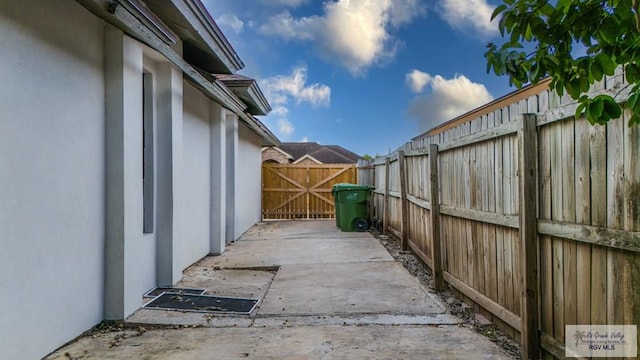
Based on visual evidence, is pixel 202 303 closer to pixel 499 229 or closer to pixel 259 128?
pixel 499 229

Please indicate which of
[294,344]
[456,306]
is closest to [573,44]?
[294,344]

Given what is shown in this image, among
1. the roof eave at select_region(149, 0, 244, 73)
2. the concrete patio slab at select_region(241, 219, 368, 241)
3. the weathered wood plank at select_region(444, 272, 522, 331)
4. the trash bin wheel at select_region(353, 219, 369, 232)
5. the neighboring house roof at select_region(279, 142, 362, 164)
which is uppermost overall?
the neighboring house roof at select_region(279, 142, 362, 164)

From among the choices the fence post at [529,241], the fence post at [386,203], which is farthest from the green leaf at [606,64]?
the fence post at [386,203]

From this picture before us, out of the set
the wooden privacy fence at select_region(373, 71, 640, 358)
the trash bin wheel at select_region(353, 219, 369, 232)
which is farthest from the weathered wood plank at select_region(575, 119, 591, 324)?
the trash bin wheel at select_region(353, 219, 369, 232)

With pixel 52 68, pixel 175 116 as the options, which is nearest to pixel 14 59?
pixel 52 68

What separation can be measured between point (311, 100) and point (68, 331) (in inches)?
744

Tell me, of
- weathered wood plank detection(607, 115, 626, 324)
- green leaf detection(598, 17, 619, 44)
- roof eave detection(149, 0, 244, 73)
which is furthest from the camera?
roof eave detection(149, 0, 244, 73)

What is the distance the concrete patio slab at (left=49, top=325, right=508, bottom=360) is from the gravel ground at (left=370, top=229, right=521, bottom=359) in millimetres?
106

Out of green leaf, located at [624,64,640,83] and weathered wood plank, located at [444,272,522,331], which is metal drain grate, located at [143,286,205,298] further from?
green leaf, located at [624,64,640,83]

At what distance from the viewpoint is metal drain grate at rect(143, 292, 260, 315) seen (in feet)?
15.3

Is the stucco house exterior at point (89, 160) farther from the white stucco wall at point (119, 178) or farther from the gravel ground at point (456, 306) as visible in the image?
the gravel ground at point (456, 306)

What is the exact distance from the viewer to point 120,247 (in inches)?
164

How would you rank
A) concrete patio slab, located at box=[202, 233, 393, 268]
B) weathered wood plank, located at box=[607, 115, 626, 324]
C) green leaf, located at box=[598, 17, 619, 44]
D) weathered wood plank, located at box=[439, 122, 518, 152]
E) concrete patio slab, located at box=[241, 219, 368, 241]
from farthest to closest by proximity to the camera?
concrete patio slab, located at box=[241, 219, 368, 241] → concrete patio slab, located at box=[202, 233, 393, 268] → weathered wood plank, located at box=[439, 122, 518, 152] → weathered wood plank, located at box=[607, 115, 626, 324] → green leaf, located at box=[598, 17, 619, 44]

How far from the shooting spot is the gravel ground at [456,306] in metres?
3.62
